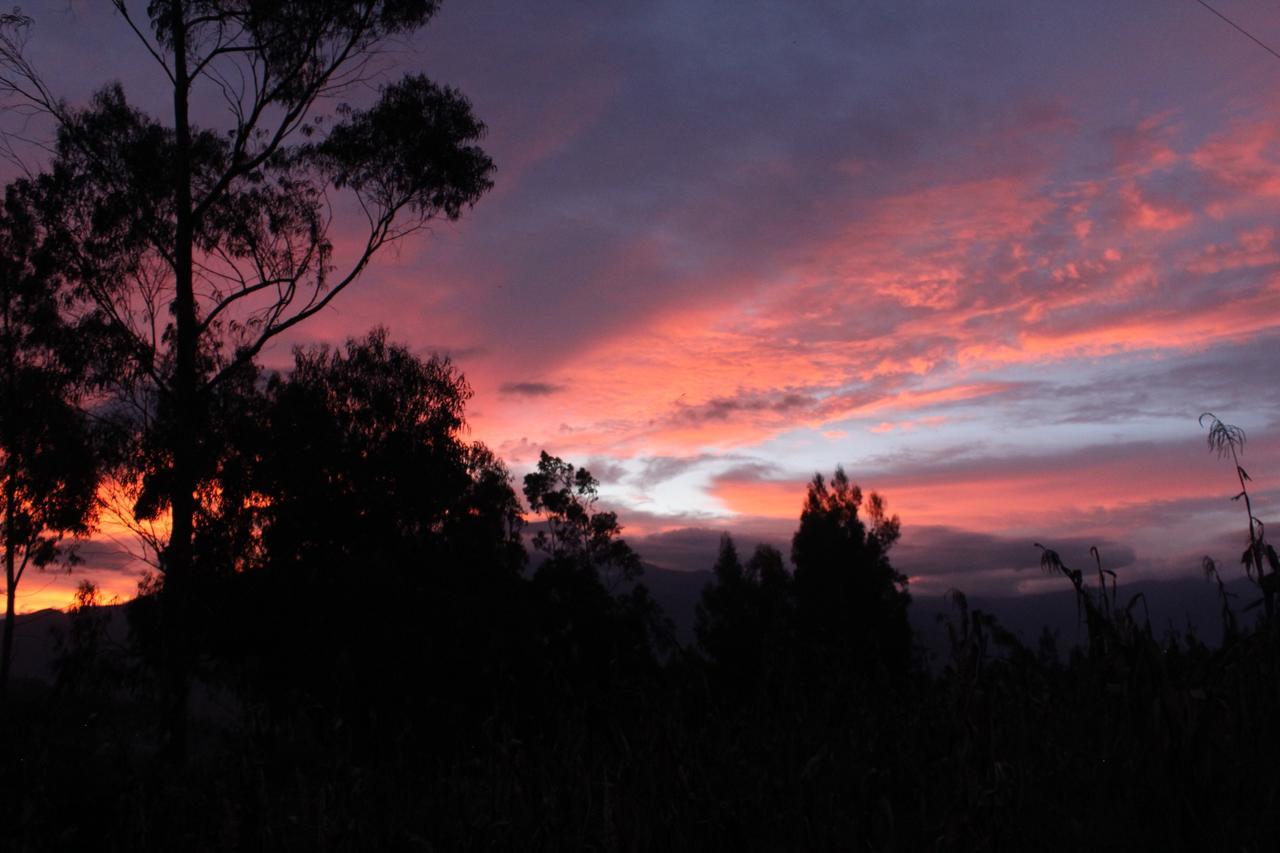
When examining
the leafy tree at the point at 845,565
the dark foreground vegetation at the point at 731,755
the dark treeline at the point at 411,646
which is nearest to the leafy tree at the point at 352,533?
the dark treeline at the point at 411,646

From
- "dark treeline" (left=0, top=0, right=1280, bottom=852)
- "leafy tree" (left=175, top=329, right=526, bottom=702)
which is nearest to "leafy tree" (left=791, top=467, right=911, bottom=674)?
"dark treeline" (left=0, top=0, right=1280, bottom=852)

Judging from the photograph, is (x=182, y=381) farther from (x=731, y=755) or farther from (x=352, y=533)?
(x=731, y=755)

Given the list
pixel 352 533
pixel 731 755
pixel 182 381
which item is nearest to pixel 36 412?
pixel 182 381

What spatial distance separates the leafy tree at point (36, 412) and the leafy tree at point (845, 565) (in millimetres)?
39758

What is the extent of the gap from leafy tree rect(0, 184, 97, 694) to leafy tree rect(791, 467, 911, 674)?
3976cm

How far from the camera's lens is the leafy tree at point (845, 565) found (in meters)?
59.2

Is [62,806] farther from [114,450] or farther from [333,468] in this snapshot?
[333,468]

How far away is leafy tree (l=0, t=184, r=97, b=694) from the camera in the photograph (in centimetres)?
2372

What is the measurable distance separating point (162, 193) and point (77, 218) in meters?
2.01

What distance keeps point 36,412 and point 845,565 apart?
1856 inches

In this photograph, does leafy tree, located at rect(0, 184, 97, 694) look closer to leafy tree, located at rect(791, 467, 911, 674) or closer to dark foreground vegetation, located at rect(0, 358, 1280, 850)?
dark foreground vegetation, located at rect(0, 358, 1280, 850)

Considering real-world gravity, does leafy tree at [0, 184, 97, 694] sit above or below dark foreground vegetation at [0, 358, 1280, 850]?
above

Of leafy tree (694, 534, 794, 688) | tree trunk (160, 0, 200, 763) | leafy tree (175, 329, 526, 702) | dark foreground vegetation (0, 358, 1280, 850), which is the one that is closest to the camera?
dark foreground vegetation (0, 358, 1280, 850)

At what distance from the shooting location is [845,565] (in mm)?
62125
